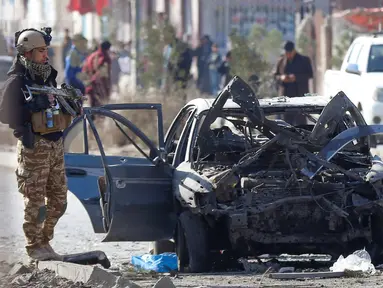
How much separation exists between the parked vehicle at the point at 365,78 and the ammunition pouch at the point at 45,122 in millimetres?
9668

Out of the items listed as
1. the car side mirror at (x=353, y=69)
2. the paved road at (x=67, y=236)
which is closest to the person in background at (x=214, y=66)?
the car side mirror at (x=353, y=69)

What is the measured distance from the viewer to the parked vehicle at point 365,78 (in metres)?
18.2

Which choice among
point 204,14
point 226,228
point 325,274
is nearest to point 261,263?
point 226,228

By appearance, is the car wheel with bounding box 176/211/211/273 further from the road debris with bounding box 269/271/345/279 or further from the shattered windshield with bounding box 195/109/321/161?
the road debris with bounding box 269/271/345/279

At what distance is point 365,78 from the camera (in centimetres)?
1875

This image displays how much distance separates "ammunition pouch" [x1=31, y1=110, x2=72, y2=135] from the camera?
8.86 m

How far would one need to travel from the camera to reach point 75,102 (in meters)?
9.12

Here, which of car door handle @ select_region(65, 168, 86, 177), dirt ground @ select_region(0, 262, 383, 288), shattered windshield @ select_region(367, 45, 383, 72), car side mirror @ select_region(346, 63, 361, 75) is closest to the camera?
dirt ground @ select_region(0, 262, 383, 288)

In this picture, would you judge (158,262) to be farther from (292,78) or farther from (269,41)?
(269,41)

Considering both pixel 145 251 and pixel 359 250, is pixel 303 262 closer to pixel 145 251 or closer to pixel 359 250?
pixel 359 250

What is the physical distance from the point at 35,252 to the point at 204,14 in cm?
3713

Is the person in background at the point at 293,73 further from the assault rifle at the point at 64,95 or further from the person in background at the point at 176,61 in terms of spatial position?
the assault rifle at the point at 64,95

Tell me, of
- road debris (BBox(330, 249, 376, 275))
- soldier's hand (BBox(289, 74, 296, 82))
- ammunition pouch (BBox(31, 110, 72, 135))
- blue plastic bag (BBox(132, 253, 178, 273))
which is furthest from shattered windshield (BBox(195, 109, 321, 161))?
soldier's hand (BBox(289, 74, 296, 82))

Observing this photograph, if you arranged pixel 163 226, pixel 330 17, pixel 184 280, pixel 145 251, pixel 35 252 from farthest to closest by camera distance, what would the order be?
pixel 330 17 < pixel 145 251 < pixel 163 226 < pixel 35 252 < pixel 184 280
